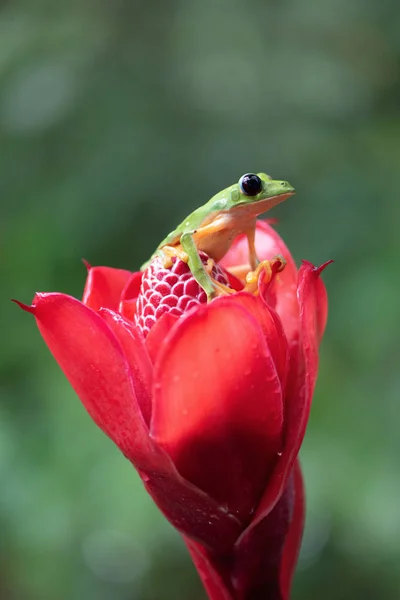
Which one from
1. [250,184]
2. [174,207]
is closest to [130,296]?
[250,184]

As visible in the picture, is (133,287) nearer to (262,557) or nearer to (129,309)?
(129,309)

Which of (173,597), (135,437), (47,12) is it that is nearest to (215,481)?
(135,437)

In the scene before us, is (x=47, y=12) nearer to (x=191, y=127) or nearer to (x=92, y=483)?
(x=191, y=127)

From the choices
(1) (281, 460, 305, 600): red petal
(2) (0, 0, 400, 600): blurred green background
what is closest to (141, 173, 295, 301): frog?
(1) (281, 460, 305, 600): red petal

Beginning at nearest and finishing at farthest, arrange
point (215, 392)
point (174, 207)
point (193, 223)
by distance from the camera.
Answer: point (215, 392) → point (193, 223) → point (174, 207)

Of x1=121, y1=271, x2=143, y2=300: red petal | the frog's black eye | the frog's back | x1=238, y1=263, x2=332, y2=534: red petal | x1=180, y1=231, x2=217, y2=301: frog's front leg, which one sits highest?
the frog's black eye

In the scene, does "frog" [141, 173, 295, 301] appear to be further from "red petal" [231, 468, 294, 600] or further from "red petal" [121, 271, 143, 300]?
"red petal" [231, 468, 294, 600]
